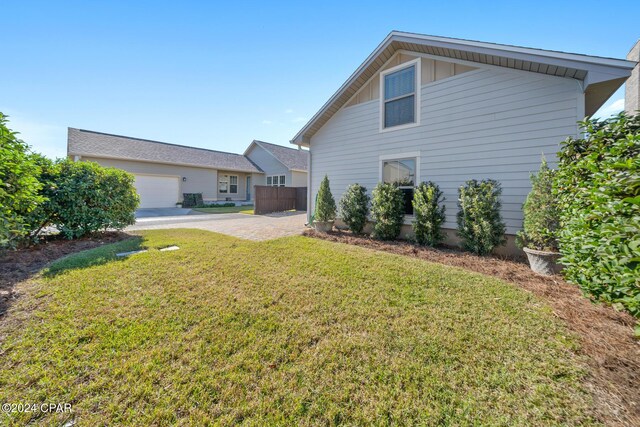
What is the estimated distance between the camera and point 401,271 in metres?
4.23

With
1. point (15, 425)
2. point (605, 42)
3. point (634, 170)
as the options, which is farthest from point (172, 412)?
point (605, 42)

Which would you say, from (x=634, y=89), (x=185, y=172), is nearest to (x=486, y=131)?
(x=634, y=89)

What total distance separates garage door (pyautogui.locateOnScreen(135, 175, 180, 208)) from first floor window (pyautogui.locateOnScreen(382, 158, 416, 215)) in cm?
1717

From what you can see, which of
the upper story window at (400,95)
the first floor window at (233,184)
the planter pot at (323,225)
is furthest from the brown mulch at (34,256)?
the first floor window at (233,184)

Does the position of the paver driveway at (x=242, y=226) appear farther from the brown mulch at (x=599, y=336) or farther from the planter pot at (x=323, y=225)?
the brown mulch at (x=599, y=336)

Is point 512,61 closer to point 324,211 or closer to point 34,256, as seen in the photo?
point 324,211

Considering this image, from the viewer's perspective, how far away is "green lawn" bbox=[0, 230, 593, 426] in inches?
65.8

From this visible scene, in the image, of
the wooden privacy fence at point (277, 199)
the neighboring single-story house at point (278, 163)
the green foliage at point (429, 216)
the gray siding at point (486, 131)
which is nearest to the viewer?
the gray siding at point (486, 131)

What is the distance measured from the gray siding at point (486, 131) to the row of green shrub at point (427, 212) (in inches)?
15.0

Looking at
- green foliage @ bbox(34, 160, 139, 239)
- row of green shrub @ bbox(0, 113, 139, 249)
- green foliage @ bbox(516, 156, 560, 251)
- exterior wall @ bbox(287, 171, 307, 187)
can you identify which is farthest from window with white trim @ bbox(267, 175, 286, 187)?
green foliage @ bbox(516, 156, 560, 251)

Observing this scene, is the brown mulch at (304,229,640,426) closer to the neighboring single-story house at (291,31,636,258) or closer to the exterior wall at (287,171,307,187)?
the neighboring single-story house at (291,31,636,258)

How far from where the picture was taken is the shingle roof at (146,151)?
15055 mm

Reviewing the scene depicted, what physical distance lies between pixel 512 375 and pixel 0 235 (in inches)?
277

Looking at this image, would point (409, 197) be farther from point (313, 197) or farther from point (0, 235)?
point (0, 235)
